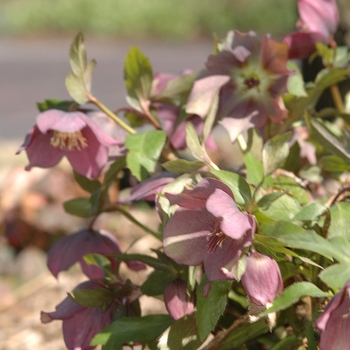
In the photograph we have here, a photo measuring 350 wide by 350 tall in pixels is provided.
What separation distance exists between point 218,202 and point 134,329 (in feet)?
0.70

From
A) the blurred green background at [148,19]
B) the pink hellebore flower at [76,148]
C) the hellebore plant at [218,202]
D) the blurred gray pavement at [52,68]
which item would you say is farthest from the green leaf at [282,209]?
the blurred green background at [148,19]

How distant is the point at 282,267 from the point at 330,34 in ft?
1.28

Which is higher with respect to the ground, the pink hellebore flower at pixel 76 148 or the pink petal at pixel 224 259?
the pink petal at pixel 224 259

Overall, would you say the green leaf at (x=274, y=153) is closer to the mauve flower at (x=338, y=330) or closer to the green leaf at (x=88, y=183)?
the mauve flower at (x=338, y=330)

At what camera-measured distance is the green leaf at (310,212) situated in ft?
1.94

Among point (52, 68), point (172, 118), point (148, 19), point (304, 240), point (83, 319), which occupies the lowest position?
point (148, 19)

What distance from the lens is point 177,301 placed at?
0.65 metres

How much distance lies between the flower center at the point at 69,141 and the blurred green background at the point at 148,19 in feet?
30.2

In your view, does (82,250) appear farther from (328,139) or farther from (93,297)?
(328,139)

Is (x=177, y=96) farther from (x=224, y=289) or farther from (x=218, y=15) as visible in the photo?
(x=218, y=15)

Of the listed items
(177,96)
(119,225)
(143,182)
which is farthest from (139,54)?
(119,225)

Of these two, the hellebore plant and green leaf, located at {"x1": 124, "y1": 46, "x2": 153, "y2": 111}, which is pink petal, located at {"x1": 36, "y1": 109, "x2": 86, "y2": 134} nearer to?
the hellebore plant

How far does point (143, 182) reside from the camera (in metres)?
0.67

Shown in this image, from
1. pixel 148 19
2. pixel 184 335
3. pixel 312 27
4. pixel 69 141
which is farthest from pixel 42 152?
pixel 148 19
